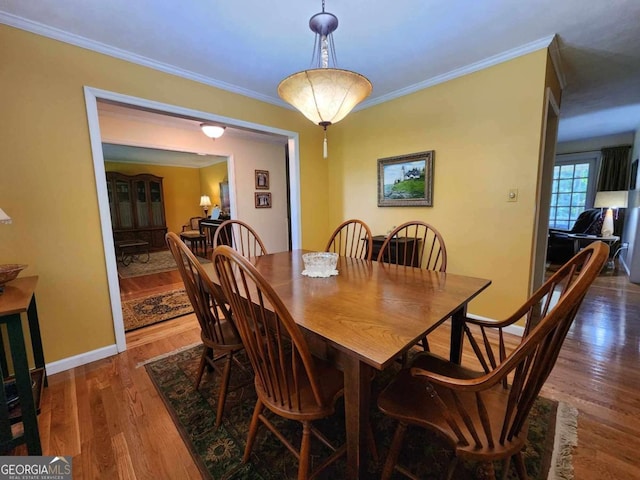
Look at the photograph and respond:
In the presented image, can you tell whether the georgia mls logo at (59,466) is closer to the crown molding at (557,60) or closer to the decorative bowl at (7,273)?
the decorative bowl at (7,273)

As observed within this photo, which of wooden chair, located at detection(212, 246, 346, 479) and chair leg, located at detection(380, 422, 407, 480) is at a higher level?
wooden chair, located at detection(212, 246, 346, 479)

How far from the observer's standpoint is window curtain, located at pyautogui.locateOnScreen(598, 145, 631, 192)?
16.7ft

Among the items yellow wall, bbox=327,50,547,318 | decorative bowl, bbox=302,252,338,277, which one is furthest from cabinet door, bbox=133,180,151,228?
decorative bowl, bbox=302,252,338,277

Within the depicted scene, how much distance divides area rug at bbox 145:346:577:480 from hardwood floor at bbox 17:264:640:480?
0.06m

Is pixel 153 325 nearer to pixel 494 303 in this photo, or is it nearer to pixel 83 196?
pixel 83 196

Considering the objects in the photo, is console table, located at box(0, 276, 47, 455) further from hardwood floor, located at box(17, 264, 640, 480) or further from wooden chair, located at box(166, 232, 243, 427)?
wooden chair, located at box(166, 232, 243, 427)

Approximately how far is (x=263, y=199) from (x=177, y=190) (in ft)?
13.2

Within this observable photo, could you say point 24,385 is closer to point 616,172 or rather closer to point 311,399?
point 311,399

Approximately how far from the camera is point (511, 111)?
7.48 feet

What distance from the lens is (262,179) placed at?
4762 millimetres

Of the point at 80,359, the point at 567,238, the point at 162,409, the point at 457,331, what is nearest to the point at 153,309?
the point at 80,359

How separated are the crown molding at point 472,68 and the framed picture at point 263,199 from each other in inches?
91.1

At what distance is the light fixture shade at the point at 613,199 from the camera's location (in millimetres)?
4434

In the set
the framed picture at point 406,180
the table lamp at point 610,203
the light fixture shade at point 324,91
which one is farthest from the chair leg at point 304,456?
the table lamp at point 610,203
